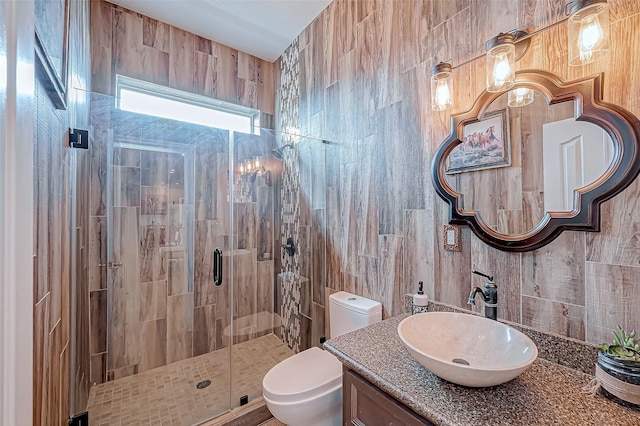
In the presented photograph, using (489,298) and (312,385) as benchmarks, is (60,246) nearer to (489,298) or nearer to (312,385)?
(312,385)

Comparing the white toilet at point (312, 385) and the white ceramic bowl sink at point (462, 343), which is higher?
the white ceramic bowl sink at point (462, 343)

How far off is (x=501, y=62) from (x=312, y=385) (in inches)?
69.0

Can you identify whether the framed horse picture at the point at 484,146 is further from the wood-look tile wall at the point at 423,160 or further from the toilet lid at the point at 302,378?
the toilet lid at the point at 302,378

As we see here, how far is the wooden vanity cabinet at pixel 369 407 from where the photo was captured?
852 mm

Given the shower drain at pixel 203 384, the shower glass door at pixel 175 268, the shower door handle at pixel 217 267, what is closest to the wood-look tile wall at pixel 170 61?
the shower glass door at pixel 175 268

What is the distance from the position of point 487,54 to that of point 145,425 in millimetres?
2798

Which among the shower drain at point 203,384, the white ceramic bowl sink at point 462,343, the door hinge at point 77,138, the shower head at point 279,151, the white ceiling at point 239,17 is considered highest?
the white ceiling at point 239,17

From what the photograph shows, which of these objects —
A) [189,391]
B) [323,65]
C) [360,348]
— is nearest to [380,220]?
[360,348]

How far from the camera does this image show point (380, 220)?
68.7 inches

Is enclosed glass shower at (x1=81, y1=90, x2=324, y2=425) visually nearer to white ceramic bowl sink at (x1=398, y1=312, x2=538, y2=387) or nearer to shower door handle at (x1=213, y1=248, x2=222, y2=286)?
shower door handle at (x1=213, y1=248, x2=222, y2=286)

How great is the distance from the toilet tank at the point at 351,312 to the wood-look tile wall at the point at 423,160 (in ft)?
0.26

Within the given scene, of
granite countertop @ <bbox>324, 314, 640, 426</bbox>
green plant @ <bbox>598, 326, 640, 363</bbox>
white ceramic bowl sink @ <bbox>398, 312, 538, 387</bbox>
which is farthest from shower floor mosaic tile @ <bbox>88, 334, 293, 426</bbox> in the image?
green plant @ <bbox>598, 326, 640, 363</bbox>

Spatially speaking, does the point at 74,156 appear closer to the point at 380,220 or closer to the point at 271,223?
the point at 271,223

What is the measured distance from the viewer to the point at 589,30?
3.03ft
